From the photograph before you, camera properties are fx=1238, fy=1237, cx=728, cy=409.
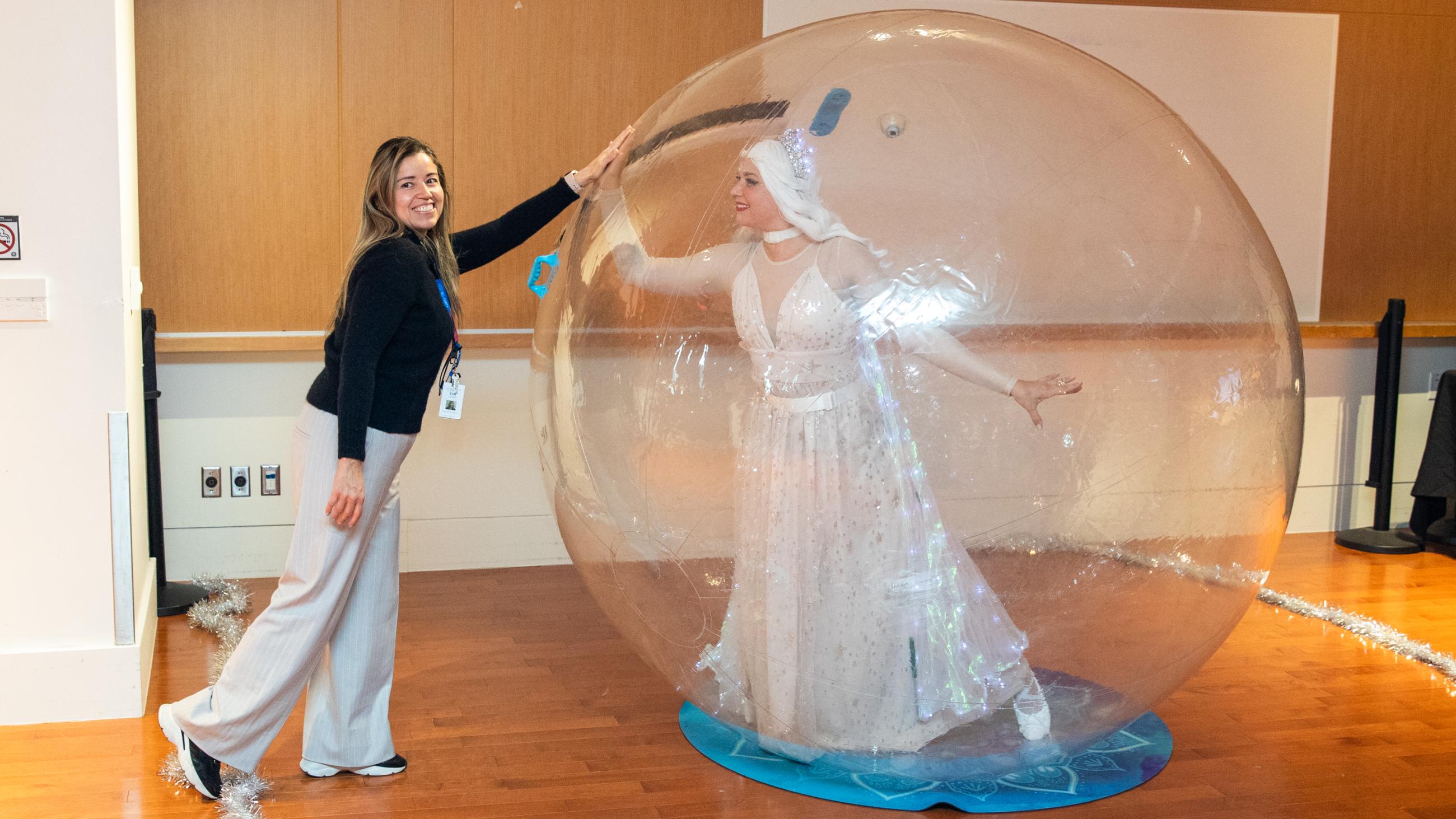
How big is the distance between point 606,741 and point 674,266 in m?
1.27

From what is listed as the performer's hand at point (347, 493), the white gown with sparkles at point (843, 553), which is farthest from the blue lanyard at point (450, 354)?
the white gown with sparkles at point (843, 553)

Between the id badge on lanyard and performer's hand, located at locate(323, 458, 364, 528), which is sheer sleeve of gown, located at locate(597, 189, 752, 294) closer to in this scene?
the id badge on lanyard

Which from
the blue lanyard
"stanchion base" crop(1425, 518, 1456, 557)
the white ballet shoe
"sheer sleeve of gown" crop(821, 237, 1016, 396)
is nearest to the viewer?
"sheer sleeve of gown" crop(821, 237, 1016, 396)

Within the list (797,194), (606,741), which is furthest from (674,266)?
(606,741)

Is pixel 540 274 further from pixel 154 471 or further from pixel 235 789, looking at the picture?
pixel 154 471

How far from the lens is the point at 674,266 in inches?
99.4

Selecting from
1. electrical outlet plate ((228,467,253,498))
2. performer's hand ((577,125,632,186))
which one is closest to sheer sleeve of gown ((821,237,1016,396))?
performer's hand ((577,125,632,186))

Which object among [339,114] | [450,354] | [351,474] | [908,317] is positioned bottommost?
[351,474]

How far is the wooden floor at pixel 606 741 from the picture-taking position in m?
2.72

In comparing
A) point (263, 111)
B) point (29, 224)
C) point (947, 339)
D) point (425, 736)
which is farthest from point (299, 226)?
point (947, 339)

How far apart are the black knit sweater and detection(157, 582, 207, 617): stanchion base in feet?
5.89

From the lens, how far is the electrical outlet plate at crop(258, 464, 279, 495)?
15.0ft

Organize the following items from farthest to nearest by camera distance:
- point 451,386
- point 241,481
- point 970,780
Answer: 1. point 241,481
2. point 451,386
3. point 970,780

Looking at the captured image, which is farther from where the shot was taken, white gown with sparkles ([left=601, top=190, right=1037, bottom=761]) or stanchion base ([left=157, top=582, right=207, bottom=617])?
stanchion base ([left=157, top=582, right=207, bottom=617])
